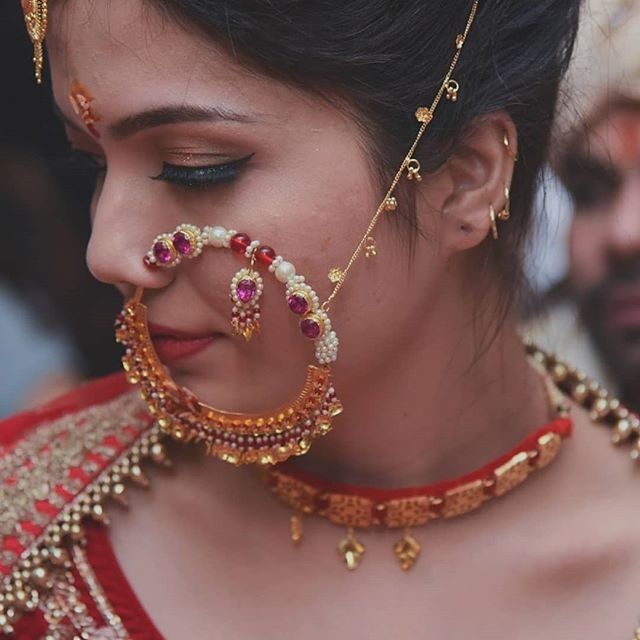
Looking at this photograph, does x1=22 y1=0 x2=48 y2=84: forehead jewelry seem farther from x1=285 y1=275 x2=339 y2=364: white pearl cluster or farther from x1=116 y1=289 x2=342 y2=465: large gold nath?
x1=285 y1=275 x2=339 y2=364: white pearl cluster

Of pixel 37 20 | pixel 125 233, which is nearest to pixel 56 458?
pixel 125 233

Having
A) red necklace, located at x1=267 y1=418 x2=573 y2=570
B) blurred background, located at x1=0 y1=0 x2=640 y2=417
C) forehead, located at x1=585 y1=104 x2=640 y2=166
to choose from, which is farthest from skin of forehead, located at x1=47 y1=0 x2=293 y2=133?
forehead, located at x1=585 y1=104 x2=640 y2=166

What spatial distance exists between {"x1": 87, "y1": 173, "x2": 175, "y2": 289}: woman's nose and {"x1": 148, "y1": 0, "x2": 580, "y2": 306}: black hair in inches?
8.8

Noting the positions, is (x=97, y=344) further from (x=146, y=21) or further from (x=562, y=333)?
(x=146, y=21)

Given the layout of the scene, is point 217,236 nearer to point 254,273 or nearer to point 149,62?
point 254,273

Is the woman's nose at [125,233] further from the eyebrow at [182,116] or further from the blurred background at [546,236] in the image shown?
the blurred background at [546,236]

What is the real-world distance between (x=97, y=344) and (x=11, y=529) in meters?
1.86

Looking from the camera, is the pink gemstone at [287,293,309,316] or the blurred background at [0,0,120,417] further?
the blurred background at [0,0,120,417]

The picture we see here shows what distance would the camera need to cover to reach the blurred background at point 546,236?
86.2 inches

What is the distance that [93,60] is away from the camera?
1563 millimetres

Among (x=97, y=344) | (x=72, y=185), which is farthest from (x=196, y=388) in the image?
(x=72, y=185)

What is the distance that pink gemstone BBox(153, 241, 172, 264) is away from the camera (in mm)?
1595

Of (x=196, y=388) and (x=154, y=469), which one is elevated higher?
(x=196, y=388)

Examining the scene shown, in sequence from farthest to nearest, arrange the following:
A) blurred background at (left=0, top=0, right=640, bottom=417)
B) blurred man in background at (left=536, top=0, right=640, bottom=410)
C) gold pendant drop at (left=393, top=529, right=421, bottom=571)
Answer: blurred man in background at (left=536, top=0, right=640, bottom=410)
blurred background at (left=0, top=0, right=640, bottom=417)
gold pendant drop at (left=393, top=529, right=421, bottom=571)
